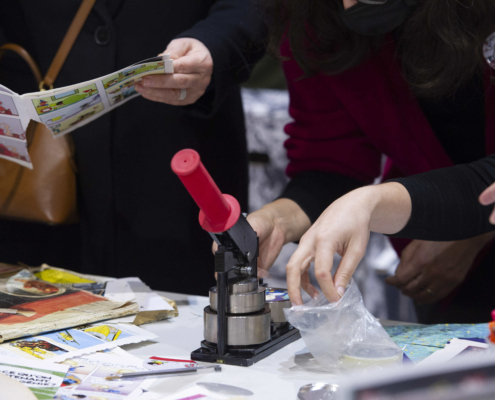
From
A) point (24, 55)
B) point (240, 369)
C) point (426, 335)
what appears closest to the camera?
point (240, 369)

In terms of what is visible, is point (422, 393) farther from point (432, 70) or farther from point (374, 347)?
point (432, 70)

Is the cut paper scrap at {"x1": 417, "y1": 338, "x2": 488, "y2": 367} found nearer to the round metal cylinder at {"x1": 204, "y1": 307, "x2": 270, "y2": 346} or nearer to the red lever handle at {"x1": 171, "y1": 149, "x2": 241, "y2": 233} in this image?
the round metal cylinder at {"x1": 204, "y1": 307, "x2": 270, "y2": 346}

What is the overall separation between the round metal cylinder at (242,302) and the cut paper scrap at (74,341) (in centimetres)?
14

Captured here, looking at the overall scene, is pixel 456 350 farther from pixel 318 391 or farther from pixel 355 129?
pixel 355 129

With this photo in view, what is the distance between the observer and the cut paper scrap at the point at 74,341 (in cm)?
70

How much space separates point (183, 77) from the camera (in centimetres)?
99

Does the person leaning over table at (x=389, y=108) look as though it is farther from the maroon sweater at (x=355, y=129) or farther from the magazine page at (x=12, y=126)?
the magazine page at (x=12, y=126)

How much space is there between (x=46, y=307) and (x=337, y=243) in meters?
0.47

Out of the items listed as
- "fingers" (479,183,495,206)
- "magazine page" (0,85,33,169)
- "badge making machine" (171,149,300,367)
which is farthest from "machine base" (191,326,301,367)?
"magazine page" (0,85,33,169)

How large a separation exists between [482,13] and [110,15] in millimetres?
770

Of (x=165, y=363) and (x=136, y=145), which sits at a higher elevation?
(x=136, y=145)

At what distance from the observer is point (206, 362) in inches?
27.6

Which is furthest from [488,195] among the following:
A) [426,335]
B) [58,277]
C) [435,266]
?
[58,277]

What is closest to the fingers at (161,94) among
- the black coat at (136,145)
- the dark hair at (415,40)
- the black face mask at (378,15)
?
the black coat at (136,145)
